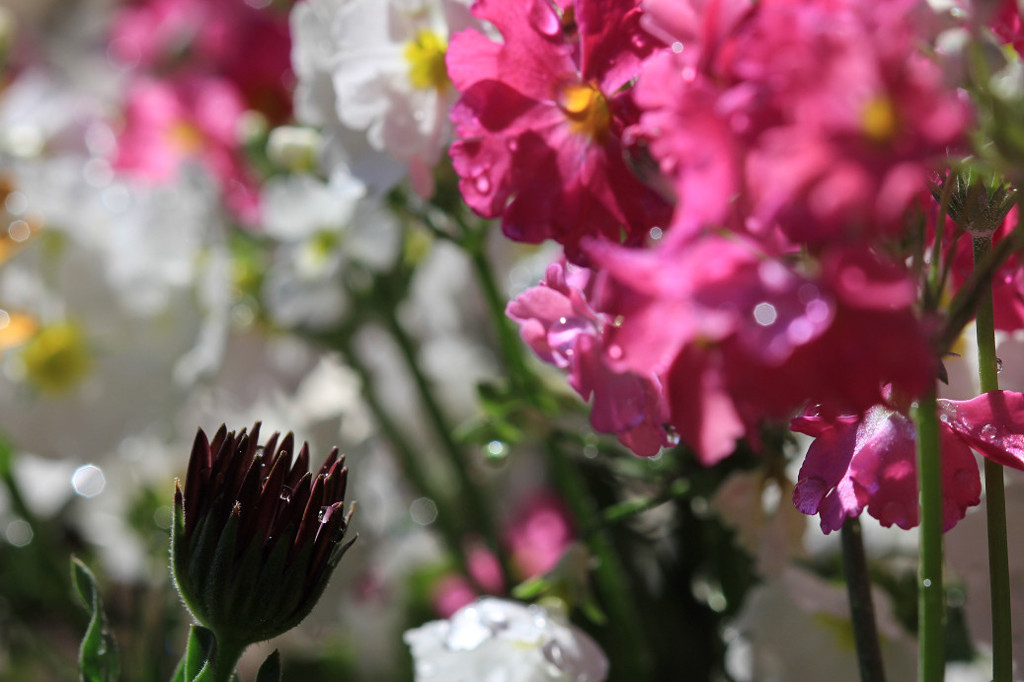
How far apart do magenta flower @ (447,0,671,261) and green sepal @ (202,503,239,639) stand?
13 cm

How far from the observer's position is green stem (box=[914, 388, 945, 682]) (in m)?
0.25

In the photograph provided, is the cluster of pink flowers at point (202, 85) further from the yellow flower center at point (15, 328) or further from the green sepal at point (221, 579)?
the green sepal at point (221, 579)

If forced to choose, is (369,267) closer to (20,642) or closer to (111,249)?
(111,249)

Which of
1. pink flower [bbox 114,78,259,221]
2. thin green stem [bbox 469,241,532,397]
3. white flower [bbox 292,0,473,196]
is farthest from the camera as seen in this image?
pink flower [bbox 114,78,259,221]

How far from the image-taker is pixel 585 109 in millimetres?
302

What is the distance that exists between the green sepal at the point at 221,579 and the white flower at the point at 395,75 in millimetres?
172

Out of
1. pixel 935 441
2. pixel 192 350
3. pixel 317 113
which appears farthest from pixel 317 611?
pixel 935 441

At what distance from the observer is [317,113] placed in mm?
469

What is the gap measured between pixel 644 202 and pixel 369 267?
0.37 metres

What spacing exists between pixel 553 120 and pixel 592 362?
9cm

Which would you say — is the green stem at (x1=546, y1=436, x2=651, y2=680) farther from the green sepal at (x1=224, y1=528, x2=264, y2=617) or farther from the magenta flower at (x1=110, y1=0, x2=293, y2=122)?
the magenta flower at (x1=110, y1=0, x2=293, y2=122)

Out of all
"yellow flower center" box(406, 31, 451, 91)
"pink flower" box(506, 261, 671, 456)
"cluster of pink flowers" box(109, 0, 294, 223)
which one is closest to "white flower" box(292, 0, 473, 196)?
"yellow flower center" box(406, 31, 451, 91)

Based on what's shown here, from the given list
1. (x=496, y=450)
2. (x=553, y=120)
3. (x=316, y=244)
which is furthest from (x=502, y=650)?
(x=316, y=244)

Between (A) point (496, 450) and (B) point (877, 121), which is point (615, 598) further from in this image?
(B) point (877, 121)
